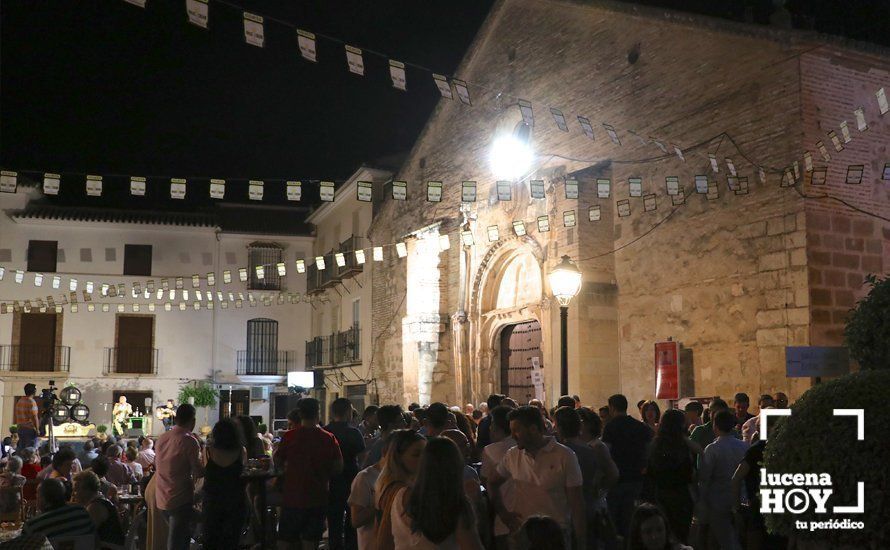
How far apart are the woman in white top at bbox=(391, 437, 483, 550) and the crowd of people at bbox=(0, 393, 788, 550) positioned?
1 centimetres

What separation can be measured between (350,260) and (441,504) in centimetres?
2516

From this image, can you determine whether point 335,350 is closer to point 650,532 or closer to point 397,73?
point 397,73

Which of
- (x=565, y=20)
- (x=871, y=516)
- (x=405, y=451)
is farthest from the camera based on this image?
(x=565, y=20)

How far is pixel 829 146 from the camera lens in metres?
11.8

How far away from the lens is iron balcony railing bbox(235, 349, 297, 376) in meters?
35.8

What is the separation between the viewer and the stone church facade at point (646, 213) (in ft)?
38.9

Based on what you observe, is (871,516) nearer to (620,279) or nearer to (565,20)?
(620,279)

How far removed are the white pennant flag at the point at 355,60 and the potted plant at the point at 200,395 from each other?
81.0 ft

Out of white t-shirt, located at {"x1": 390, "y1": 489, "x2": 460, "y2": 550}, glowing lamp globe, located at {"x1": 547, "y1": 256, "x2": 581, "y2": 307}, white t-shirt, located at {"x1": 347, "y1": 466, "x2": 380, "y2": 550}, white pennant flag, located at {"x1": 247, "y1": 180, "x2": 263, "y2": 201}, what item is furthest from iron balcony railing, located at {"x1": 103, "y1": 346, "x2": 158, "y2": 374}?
white t-shirt, located at {"x1": 390, "y1": 489, "x2": 460, "y2": 550}

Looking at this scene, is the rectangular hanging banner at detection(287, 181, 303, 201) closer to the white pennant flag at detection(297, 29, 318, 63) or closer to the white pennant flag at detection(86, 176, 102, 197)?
the white pennant flag at detection(86, 176, 102, 197)

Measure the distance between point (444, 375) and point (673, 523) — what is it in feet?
44.7

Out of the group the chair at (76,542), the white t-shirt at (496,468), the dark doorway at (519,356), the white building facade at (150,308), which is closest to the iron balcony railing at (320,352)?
the white building facade at (150,308)

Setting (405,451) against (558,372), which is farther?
(558,372)

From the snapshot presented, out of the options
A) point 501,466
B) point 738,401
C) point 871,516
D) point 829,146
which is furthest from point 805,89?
point 871,516
